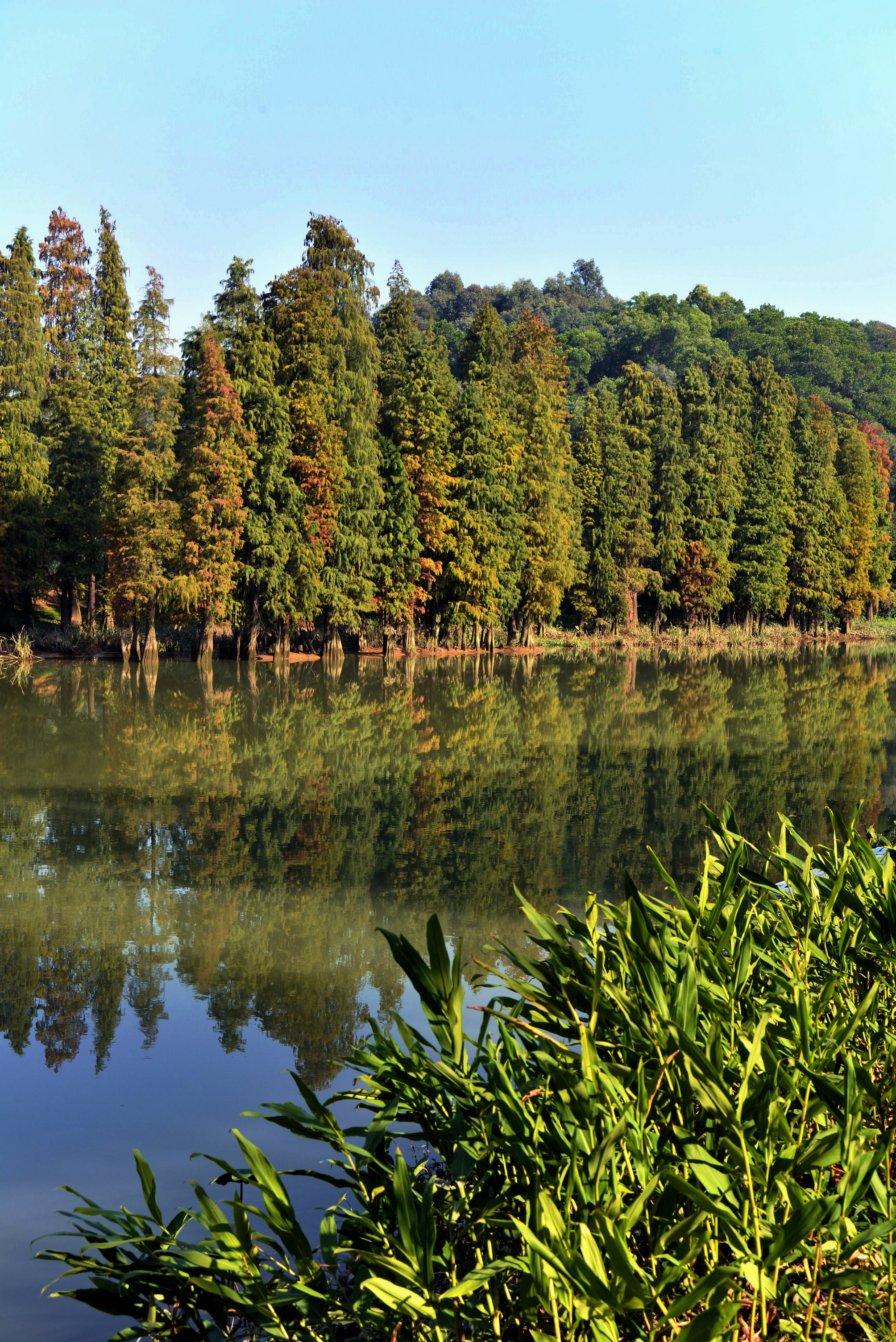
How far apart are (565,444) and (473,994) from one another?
38784mm

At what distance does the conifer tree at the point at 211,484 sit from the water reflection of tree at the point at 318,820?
620 cm

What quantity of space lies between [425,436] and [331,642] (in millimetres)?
7570

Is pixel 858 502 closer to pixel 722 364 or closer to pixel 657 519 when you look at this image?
pixel 722 364

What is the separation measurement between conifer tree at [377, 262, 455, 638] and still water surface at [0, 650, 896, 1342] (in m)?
14.8

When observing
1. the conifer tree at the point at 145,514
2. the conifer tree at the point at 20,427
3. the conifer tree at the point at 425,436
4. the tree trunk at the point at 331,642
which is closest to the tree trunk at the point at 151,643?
the conifer tree at the point at 145,514

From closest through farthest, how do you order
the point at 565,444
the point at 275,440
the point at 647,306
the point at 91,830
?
the point at 91,830
the point at 275,440
the point at 565,444
the point at 647,306

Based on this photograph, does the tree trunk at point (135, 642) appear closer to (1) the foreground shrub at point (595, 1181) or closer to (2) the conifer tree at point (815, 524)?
(1) the foreground shrub at point (595, 1181)

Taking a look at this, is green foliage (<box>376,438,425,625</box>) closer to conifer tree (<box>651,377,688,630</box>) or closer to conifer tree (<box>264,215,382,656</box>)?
conifer tree (<box>264,215,382,656</box>)

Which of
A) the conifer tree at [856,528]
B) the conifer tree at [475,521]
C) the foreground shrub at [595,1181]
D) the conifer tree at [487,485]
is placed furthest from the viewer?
the conifer tree at [856,528]

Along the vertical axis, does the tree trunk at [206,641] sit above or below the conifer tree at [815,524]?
below

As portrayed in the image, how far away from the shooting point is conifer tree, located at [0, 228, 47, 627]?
30141mm

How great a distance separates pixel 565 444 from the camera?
4228 cm

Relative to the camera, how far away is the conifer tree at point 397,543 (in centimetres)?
3459

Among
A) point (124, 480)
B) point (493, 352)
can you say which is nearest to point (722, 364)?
point (493, 352)
